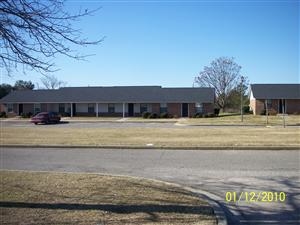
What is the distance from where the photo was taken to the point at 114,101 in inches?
2675

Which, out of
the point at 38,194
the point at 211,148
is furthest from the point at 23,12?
the point at 211,148

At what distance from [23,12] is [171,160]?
7911 mm

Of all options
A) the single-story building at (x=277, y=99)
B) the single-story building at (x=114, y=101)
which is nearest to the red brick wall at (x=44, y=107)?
the single-story building at (x=114, y=101)

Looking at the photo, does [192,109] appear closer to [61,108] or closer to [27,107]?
[61,108]

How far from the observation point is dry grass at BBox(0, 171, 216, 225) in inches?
284

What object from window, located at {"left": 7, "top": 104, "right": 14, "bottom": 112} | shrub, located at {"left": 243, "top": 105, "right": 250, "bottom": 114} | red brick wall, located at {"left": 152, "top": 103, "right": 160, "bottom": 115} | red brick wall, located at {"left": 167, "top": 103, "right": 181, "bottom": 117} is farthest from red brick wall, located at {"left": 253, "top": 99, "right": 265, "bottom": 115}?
window, located at {"left": 7, "top": 104, "right": 14, "bottom": 112}

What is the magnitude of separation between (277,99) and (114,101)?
78.8 ft

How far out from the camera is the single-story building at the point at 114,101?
66500 mm

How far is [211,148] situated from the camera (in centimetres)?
1747

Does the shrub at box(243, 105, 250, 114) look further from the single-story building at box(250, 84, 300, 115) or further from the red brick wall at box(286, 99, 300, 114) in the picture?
the red brick wall at box(286, 99, 300, 114)

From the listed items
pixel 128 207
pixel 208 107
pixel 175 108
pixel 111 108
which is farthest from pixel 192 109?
pixel 128 207

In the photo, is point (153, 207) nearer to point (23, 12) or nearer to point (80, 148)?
point (23, 12)

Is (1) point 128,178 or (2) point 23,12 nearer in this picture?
(2) point 23,12

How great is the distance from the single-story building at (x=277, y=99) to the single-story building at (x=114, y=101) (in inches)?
261
